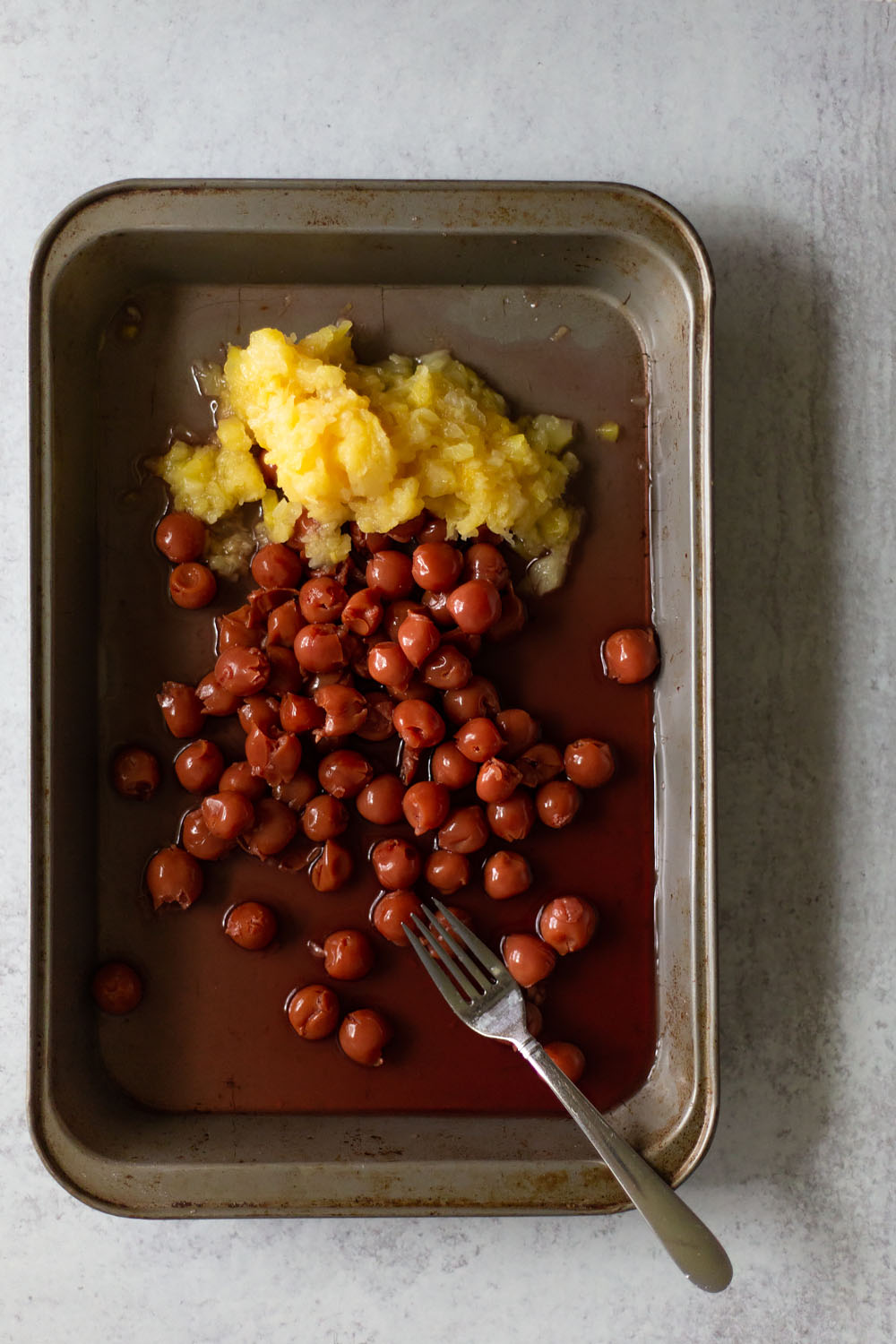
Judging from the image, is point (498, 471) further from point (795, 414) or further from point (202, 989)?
point (202, 989)

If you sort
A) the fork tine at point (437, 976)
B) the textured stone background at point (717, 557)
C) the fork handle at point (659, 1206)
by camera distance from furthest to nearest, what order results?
the textured stone background at point (717, 557) < the fork tine at point (437, 976) < the fork handle at point (659, 1206)

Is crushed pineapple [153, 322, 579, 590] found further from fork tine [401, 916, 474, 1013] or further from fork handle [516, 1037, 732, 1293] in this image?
fork handle [516, 1037, 732, 1293]

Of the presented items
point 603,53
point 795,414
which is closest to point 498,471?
point 795,414

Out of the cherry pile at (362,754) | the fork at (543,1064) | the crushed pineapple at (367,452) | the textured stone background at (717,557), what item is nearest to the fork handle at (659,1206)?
the fork at (543,1064)

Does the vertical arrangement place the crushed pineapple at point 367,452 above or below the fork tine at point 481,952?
above

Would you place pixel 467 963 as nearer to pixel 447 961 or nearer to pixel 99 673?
pixel 447 961

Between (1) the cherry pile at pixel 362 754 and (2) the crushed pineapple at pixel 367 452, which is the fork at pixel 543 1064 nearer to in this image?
(1) the cherry pile at pixel 362 754

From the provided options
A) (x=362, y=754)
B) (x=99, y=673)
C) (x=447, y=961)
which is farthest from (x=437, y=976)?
(x=99, y=673)

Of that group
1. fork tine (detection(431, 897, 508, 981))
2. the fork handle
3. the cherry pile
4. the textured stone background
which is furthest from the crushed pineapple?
the fork handle
